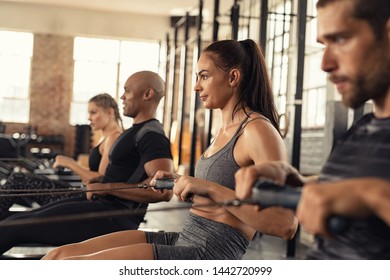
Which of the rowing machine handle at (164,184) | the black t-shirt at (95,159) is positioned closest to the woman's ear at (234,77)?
the rowing machine handle at (164,184)

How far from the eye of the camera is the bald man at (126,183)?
2.30 meters

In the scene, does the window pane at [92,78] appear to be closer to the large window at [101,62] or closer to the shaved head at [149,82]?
the large window at [101,62]

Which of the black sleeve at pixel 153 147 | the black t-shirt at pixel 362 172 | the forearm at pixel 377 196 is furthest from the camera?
the black sleeve at pixel 153 147

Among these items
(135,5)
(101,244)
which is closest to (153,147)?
(101,244)

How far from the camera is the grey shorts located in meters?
1.59

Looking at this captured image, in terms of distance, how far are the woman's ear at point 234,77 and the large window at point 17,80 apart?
10.8 metres

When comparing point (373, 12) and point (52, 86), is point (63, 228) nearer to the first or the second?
point (373, 12)

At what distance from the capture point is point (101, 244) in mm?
1785

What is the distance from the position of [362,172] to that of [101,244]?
0.99 meters

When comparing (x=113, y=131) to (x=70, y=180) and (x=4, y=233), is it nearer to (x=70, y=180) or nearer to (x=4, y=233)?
(x=70, y=180)

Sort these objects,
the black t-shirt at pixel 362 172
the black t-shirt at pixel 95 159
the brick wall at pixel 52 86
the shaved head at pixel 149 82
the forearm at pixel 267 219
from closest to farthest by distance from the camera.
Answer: the black t-shirt at pixel 362 172
the forearm at pixel 267 219
the shaved head at pixel 149 82
the black t-shirt at pixel 95 159
the brick wall at pixel 52 86

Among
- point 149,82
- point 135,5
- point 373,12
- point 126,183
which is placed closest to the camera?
point 373,12

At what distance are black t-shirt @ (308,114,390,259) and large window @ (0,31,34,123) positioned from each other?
11587 millimetres
